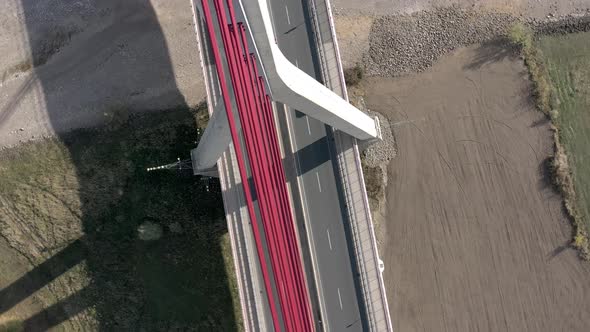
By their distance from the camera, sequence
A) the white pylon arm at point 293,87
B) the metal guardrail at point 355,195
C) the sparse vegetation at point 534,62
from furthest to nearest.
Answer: the sparse vegetation at point 534,62
the metal guardrail at point 355,195
the white pylon arm at point 293,87

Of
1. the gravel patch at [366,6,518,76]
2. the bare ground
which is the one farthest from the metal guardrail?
the bare ground

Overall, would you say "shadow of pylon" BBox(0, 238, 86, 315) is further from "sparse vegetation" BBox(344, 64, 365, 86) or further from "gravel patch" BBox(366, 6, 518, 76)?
"gravel patch" BBox(366, 6, 518, 76)

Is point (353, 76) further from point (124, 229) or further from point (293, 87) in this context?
point (124, 229)

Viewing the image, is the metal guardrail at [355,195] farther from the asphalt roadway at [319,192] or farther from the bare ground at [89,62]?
the bare ground at [89,62]

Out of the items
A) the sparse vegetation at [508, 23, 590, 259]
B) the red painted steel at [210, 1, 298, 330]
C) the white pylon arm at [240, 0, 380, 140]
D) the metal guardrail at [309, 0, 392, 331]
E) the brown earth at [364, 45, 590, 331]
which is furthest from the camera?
the sparse vegetation at [508, 23, 590, 259]

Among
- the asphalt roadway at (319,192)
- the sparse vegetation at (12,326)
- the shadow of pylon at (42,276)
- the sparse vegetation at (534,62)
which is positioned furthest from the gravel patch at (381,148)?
the sparse vegetation at (12,326)
